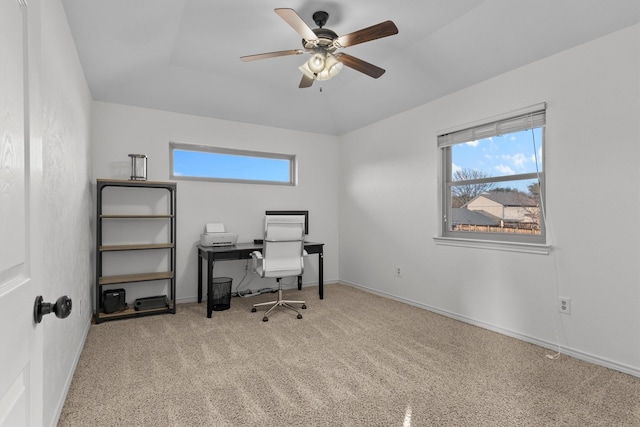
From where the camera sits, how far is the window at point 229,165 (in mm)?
4336

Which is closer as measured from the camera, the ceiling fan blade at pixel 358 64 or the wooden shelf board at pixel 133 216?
the ceiling fan blade at pixel 358 64

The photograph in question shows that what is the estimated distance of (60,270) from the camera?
2.01 metres

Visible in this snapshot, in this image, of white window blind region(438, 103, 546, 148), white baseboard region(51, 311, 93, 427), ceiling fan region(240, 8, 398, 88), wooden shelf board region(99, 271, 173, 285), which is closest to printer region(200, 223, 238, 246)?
wooden shelf board region(99, 271, 173, 285)

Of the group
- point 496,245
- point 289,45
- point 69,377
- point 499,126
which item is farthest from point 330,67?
point 69,377

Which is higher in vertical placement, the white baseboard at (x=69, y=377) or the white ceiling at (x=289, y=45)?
the white ceiling at (x=289, y=45)

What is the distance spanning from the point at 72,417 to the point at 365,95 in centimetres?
410

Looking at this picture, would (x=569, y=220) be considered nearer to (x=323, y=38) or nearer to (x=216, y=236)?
(x=323, y=38)

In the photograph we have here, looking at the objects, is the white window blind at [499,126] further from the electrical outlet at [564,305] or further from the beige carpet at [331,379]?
the beige carpet at [331,379]

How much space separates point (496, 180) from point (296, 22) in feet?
8.01

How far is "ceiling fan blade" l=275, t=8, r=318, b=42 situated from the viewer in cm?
207

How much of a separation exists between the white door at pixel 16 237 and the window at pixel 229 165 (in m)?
3.64

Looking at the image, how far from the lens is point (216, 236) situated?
160 inches

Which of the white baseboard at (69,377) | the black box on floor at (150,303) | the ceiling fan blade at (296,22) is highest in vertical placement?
the ceiling fan blade at (296,22)

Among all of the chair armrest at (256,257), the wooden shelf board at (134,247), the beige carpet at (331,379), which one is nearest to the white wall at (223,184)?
the wooden shelf board at (134,247)
